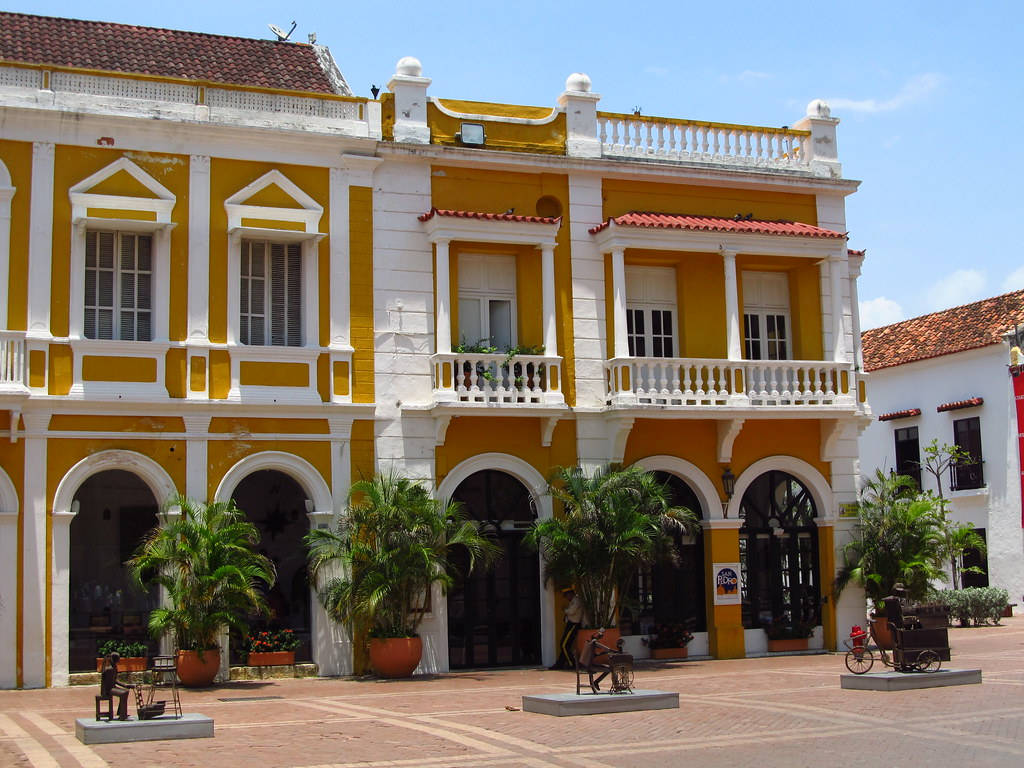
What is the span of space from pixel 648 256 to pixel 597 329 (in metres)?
1.74

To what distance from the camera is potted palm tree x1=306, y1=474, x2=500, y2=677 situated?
20125 millimetres

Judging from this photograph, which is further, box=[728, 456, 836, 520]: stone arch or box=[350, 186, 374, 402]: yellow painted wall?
box=[728, 456, 836, 520]: stone arch

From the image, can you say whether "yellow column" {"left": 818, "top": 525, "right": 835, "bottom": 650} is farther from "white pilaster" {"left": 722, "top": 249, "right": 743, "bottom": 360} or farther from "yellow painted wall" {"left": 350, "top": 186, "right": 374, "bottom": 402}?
"yellow painted wall" {"left": 350, "top": 186, "right": 374, "bottom": 402}

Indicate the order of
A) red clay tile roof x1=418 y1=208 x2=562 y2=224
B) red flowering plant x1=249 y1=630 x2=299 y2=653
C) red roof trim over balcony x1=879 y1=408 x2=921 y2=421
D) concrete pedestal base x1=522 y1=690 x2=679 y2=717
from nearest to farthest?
1. concrete pedestal base x1=522 y1=690 x2=679 y2=717
2. red flowering plant x1=249 y1=630 x2=299 y2=653
3. red clay tile roof x1=418 y1=208 x2=562 y2=224
4. red roof trim over balcony x1=879 y1=408 x2=921 y2=421

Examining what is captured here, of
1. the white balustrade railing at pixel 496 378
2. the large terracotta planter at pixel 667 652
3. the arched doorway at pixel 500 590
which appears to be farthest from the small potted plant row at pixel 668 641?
the white balustrade railing at pixel 496 378

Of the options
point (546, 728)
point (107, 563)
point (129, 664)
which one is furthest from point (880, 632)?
point (107, 563)

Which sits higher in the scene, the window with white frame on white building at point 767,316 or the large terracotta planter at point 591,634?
the window with white frame on white building at point 767,316

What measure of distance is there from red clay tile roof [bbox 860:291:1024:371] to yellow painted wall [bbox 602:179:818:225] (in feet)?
30.6

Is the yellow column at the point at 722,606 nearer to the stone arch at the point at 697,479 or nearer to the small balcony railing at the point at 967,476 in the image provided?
the stone arch at the point at 697,479

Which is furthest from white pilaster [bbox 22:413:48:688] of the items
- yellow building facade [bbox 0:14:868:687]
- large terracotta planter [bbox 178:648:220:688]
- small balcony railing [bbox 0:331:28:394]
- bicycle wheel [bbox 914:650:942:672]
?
bicycle wheel [bbox 914:650:942:672]

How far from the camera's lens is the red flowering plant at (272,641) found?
2062 centimetres

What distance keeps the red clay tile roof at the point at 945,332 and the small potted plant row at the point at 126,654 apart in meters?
20.8

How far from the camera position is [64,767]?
1140cm

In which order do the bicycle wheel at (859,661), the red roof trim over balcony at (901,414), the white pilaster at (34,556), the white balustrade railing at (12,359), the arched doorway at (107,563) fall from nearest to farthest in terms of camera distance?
the bicycle wheel at (859,661), the white pilaster at (34,556), the white balustrade railing at (12,359), the arched doorway at (107,563), the red roof trim over balcony at (901,414)
